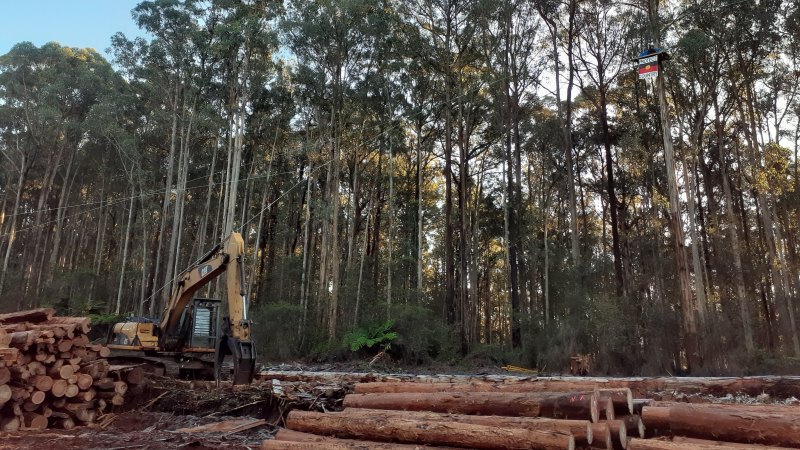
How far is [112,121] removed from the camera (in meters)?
28.0

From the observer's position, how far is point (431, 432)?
426 centimetres

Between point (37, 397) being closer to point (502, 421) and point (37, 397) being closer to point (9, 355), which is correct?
point (9, 355)

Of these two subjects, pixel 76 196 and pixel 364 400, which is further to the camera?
pixel 76 196

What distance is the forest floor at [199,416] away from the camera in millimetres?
5773

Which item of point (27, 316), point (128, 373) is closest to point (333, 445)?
point (128, 373)

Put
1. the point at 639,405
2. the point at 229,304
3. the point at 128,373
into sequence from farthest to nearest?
the point at 229,304 < the point at 128,373 < the point at 639,405

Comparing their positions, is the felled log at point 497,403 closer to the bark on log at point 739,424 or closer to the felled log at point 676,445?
the felled log at point 676,445

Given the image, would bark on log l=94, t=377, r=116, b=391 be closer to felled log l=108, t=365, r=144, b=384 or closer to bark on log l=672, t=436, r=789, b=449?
felled log l=108, t=365, r=144, b=384

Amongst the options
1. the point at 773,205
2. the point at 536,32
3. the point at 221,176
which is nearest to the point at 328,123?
the point at 221,176

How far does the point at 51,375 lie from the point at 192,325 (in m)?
3.74

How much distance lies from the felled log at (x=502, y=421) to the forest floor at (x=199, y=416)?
1.68m

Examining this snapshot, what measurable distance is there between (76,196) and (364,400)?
3919cm

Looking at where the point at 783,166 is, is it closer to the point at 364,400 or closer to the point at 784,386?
the point at 784,386

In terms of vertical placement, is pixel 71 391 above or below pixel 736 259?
below
